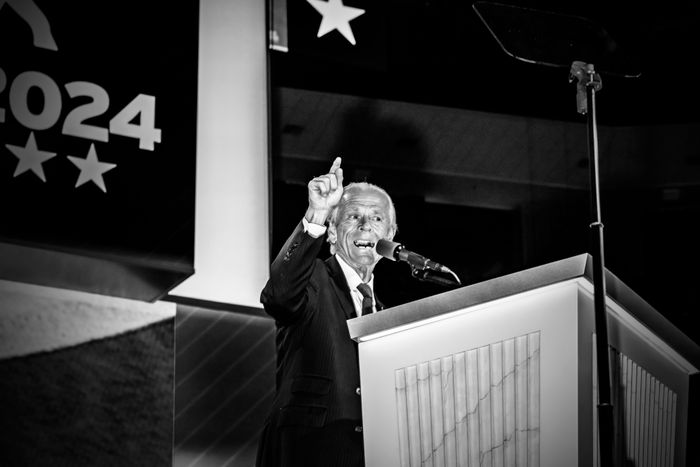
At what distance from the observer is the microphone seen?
186cm

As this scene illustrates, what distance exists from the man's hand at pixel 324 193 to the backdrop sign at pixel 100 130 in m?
1.14

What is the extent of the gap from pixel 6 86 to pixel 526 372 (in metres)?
2.00

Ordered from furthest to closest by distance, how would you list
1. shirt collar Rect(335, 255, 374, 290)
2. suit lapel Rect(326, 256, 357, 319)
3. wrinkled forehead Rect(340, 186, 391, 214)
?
wrinkled forehead Rect(340, 186, 391, 214) < shirt collar Rect(335, 255, 374, 290) < suit lapel Rect(326, 256, 357, 319)

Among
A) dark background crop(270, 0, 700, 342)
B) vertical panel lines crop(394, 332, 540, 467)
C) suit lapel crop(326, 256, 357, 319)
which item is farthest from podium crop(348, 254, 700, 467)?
dark background crop(270, 0, 700, 342)

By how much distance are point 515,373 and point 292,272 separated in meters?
0.73

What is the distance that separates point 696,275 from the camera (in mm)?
4039

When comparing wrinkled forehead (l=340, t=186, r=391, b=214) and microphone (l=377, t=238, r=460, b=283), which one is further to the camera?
wrinkled forehead (l=340, t=186, r=391, b=214)

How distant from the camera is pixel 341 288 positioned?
226cm

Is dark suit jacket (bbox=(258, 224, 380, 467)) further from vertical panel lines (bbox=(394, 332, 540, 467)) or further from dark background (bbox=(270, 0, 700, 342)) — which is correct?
dark background (bbox=(270, 0, 700, 342))

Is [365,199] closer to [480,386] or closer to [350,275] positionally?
[350,275]

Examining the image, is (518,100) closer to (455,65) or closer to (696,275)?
(455,65)

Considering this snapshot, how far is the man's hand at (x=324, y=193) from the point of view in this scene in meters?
1.92

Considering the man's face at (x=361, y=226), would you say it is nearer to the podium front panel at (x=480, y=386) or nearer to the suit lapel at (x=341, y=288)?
the suit lapel at (x=341, y=288)

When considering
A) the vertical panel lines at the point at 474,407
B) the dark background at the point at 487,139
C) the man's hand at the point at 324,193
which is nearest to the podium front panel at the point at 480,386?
the vertical panel lines at the point at 474,407
